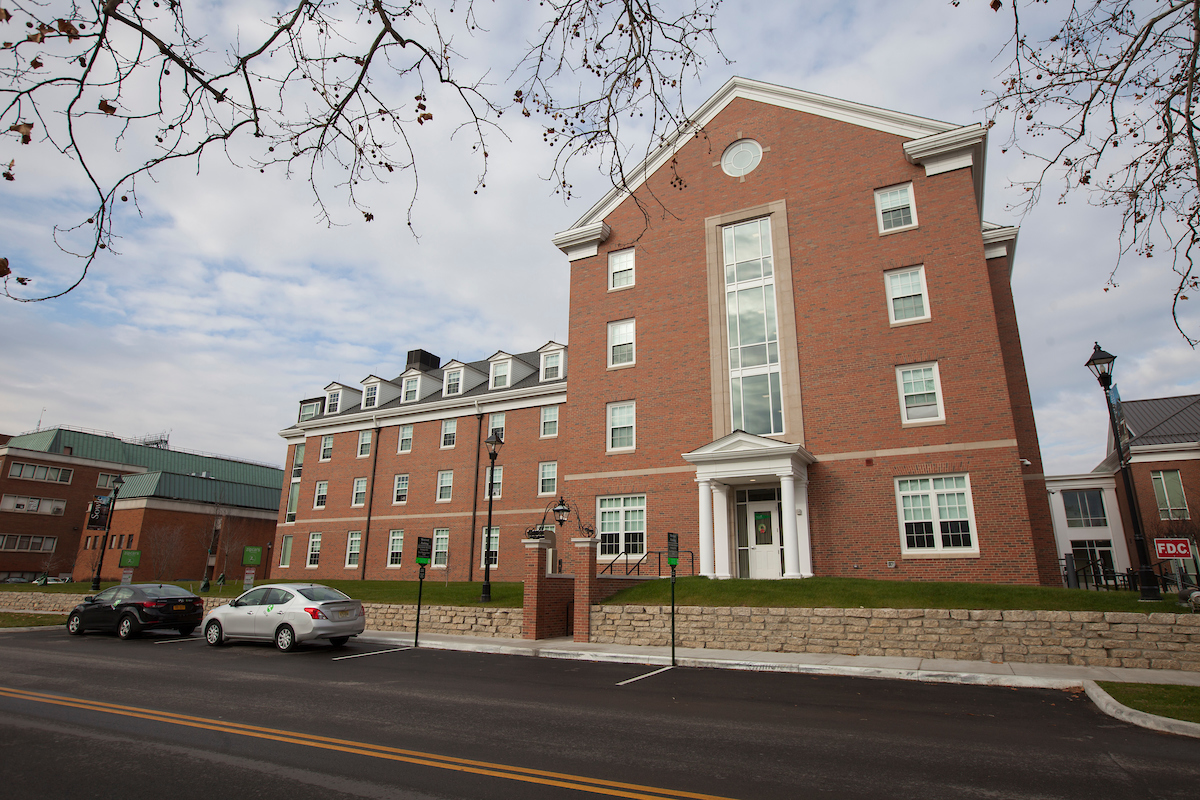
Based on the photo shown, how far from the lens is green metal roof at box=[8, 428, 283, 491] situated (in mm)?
55906

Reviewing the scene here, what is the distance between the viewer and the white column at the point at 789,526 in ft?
64.9

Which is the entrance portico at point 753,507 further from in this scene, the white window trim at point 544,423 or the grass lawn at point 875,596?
the white window trim at point 544,423

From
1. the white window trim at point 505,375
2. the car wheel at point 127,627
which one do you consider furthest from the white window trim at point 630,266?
the car wheel at point 127,627

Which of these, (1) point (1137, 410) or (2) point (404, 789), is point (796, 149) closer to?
(2) point (404, 789)

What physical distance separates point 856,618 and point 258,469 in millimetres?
65433

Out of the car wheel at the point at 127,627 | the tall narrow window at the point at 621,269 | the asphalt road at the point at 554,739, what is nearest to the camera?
the asphalt road at the point at 554,739

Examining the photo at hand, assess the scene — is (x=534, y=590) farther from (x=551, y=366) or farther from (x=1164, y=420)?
(x=1164, y=420)

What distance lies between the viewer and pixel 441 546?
35000 millimetres

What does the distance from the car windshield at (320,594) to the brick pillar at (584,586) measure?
19.2 feet

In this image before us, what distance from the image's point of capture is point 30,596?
97.5 feet

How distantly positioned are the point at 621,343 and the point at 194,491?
44124 millimetres

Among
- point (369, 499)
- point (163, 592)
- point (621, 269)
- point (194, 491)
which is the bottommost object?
point (163, 592)

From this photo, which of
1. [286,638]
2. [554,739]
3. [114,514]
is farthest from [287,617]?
[114,514]

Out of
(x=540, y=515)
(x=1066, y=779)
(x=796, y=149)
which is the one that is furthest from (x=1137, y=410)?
(x=1066, y=779)
